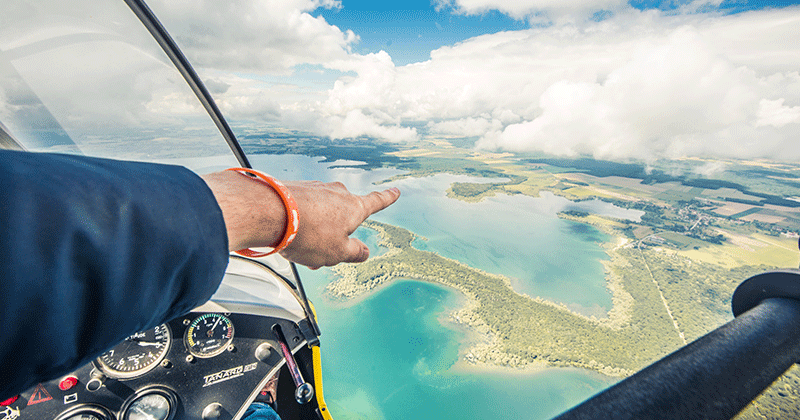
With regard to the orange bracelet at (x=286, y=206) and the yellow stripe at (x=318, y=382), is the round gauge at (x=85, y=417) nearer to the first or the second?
the yellow stripe at (x=318, y=382)

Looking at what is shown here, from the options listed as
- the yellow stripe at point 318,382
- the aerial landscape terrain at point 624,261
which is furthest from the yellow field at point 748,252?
the yellow stripe at point 318,382

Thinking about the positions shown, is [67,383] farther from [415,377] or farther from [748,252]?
[748,252]

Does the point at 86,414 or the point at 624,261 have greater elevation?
the point at 86,414

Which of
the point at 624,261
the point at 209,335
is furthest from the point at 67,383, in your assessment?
the point at 624,261

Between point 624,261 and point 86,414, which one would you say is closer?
point 86,414

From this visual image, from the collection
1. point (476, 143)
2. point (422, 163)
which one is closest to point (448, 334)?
point (422, 163)

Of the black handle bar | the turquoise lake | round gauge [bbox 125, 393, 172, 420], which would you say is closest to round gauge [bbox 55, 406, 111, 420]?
round gauge [bbox 125, 393, 172, 420]
